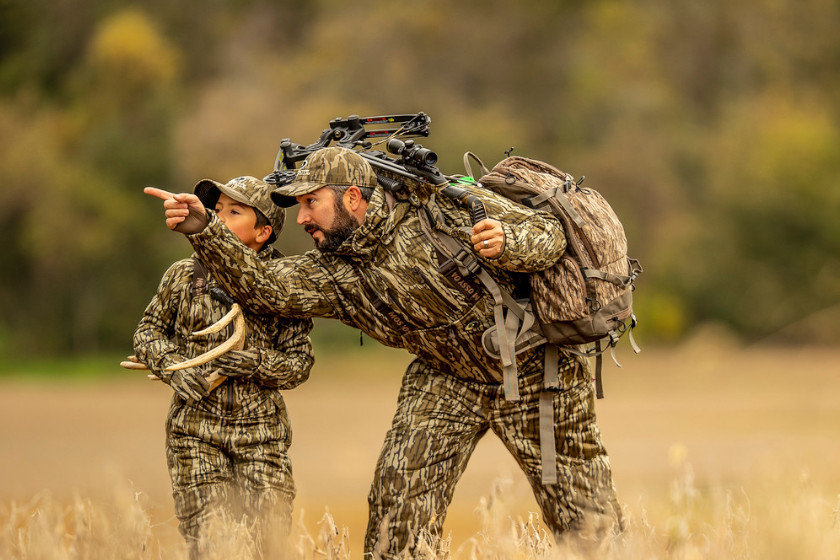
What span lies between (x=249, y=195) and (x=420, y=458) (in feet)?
4.08

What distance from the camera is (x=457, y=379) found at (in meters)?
4.59

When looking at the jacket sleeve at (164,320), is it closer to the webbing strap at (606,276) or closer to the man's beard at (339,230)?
the man's beard at (339,230)

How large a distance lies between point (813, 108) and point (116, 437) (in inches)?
645

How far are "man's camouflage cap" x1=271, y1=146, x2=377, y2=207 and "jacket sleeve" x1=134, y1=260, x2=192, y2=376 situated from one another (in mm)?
596

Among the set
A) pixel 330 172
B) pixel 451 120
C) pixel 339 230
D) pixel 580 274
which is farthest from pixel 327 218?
pixel 451 120

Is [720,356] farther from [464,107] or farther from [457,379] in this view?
[457,379]

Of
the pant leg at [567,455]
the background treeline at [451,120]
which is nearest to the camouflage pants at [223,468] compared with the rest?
the pant leg at [567,455]

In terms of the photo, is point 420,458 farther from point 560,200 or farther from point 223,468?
point 560,200

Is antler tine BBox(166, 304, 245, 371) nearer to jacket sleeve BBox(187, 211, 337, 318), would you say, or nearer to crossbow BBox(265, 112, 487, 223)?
jacket sleeve BBox(187, 211, 337, 318)

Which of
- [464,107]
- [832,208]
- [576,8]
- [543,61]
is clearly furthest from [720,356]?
[576,8]

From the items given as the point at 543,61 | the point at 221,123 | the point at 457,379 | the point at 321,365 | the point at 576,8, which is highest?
the point at 576,8

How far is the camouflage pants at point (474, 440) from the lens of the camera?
14.6 feet

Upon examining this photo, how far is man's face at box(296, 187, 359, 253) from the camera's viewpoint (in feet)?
14.2

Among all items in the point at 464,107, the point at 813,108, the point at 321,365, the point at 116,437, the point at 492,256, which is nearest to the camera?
the point at 492,256
